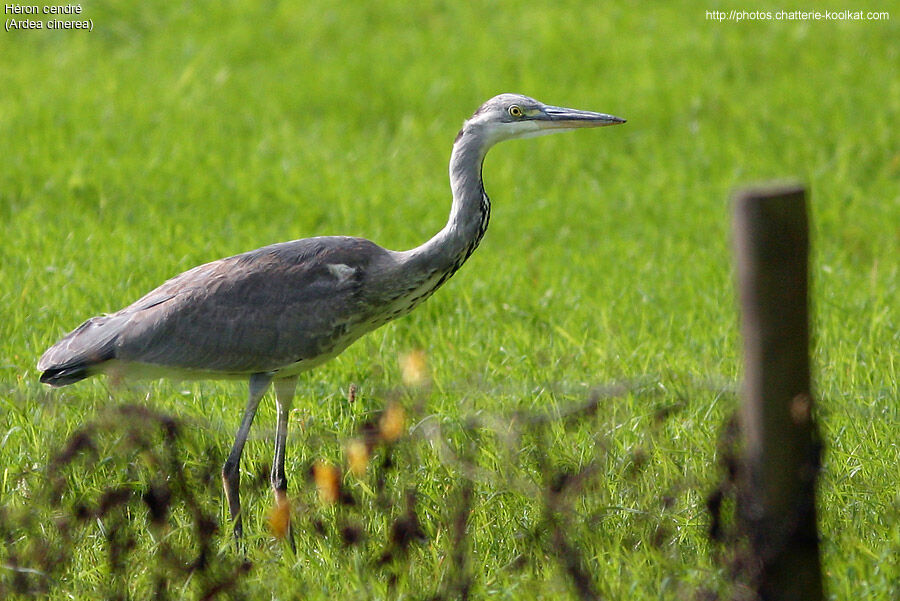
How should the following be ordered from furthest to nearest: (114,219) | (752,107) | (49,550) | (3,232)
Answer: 1. (752,107)
2. (114,219)
3. (3,232)
4. (49,550)

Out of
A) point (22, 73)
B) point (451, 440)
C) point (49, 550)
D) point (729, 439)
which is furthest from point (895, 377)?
point (22, 73)

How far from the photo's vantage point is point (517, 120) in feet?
15.4

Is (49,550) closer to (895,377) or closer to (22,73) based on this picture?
(895,377)

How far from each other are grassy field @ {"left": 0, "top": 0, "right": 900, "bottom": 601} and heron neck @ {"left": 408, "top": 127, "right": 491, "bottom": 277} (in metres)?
0.66

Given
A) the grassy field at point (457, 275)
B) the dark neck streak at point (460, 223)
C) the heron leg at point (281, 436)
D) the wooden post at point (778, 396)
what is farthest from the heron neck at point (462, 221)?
the wooden post at point (778, 396)

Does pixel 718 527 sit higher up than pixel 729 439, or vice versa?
pixel 729 439

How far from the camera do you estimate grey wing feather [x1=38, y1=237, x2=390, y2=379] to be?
4496 mm

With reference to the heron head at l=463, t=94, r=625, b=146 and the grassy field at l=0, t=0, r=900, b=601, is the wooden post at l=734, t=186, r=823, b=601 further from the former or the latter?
the heron head at l=463, t=94, r=625, b=146

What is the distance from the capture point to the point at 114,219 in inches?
288

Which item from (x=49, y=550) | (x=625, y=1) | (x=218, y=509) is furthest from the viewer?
(x=625, y=1)

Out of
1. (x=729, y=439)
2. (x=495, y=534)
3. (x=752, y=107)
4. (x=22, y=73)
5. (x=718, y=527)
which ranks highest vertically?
(x=22, y=73)

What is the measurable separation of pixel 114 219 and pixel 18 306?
157 cm

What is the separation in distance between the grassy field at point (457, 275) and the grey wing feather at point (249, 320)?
12.3 inches

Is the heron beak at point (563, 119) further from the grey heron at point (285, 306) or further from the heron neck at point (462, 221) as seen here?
the heron neck at point (462, 221)
